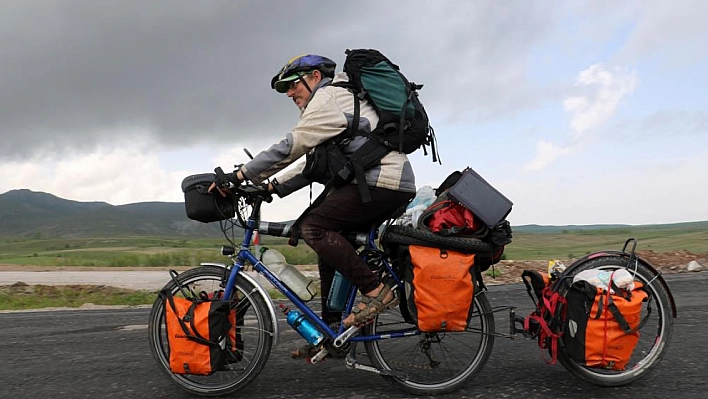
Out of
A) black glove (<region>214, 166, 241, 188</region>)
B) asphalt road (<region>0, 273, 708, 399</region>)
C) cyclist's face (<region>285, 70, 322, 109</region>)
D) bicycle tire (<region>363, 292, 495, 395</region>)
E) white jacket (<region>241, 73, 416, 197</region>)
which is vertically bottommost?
asphalt road (<region>0, 273, 708, 399</region>)

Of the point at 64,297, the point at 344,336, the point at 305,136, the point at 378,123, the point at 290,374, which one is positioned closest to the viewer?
the point at 305,136

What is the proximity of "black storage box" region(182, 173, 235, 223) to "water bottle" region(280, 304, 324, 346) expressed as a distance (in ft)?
2.70

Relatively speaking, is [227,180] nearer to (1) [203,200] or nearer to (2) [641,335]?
(1) [203,200]

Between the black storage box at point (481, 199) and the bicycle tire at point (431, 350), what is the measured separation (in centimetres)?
62

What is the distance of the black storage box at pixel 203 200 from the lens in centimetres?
366

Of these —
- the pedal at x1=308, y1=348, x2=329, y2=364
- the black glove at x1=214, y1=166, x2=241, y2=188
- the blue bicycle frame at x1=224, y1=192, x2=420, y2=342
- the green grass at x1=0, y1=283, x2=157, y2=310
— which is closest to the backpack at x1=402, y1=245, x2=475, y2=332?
the blue bicycle frame at x1=224, y1=192, x2=420, y2=342

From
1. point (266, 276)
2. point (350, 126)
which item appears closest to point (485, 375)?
point (266, 276)

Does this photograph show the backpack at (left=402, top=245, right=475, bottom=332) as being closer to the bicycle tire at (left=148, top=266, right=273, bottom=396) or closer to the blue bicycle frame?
the blue bicycle frame

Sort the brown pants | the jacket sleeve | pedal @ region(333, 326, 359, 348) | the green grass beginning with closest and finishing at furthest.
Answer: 1. the jacket sleeve
2. the brown pants
3. pedal @ region(333, 326, 359, 348)
4. the green grass

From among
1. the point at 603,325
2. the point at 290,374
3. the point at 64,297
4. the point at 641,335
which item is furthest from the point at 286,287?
the point at 64,297

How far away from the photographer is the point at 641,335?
3.66 m

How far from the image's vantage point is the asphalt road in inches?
144

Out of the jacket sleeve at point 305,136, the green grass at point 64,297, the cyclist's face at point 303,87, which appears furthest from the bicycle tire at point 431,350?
the green grass at point 64,297

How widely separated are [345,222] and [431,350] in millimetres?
1154
